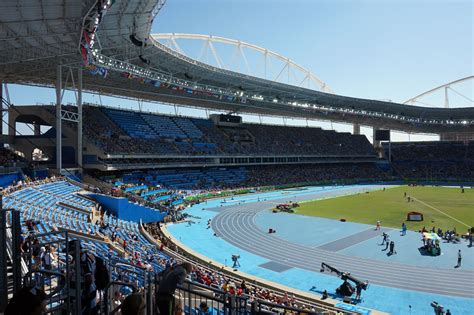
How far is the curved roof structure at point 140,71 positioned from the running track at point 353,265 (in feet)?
57.9

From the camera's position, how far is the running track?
722 inches

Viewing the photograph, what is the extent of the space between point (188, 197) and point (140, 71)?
1612 centimetres

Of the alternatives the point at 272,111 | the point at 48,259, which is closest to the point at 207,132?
the point at 272,111

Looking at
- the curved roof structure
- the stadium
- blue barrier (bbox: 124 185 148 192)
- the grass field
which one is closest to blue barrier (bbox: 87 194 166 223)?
the stadium

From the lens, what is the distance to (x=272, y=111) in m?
70.2

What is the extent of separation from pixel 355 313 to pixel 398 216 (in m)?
24.0

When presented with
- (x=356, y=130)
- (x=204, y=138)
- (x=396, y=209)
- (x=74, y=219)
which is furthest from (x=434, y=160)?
(x=74, y=219)

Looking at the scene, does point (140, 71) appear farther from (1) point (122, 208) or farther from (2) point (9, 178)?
(2) point (9, 178)

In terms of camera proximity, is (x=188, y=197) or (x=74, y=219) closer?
(x=74, y=219)

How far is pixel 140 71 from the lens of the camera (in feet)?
128

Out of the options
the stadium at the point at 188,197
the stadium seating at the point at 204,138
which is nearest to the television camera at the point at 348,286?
the stadium at the point at 188,197

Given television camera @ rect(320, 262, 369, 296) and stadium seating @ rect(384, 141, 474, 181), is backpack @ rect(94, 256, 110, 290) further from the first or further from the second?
stadium seating @ rect(384, 141, 474, 181)

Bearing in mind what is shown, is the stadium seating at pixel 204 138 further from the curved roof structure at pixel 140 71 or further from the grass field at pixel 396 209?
the grass field at pixel 396 209

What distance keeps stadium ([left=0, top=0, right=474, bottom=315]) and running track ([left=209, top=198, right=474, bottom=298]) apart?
0.14 meters
